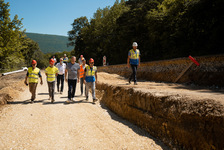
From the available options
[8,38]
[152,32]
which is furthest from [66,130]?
[8,38]

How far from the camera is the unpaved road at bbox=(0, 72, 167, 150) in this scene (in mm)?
4379

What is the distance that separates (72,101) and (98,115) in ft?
6.97

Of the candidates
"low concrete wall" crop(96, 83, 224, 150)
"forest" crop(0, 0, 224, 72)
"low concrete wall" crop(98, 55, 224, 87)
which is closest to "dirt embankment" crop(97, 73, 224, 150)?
"low concrete wall" crop(96, 83, 224, 150)

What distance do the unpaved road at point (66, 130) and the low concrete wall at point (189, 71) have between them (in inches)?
Answer: 215

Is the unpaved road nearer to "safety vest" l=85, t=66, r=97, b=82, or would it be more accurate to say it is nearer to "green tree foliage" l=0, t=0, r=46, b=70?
"safety vest" l=85, t=66, r=97, b=82

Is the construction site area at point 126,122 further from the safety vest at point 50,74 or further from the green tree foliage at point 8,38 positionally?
the green tree foliage at point 8,38

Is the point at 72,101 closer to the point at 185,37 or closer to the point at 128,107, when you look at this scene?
the point at 128,107

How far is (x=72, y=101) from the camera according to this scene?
8227 mm

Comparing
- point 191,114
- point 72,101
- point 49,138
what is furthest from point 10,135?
point 191,114

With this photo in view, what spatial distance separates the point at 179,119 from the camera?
3.77 meters

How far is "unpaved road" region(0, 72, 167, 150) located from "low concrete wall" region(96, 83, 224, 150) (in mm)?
340

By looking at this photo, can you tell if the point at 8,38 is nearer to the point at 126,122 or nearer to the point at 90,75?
the point at 90,75

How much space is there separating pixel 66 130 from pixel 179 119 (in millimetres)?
3307

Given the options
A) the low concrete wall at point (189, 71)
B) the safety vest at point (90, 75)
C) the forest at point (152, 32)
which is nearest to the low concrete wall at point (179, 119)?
the safety vest at point (90, 75)
